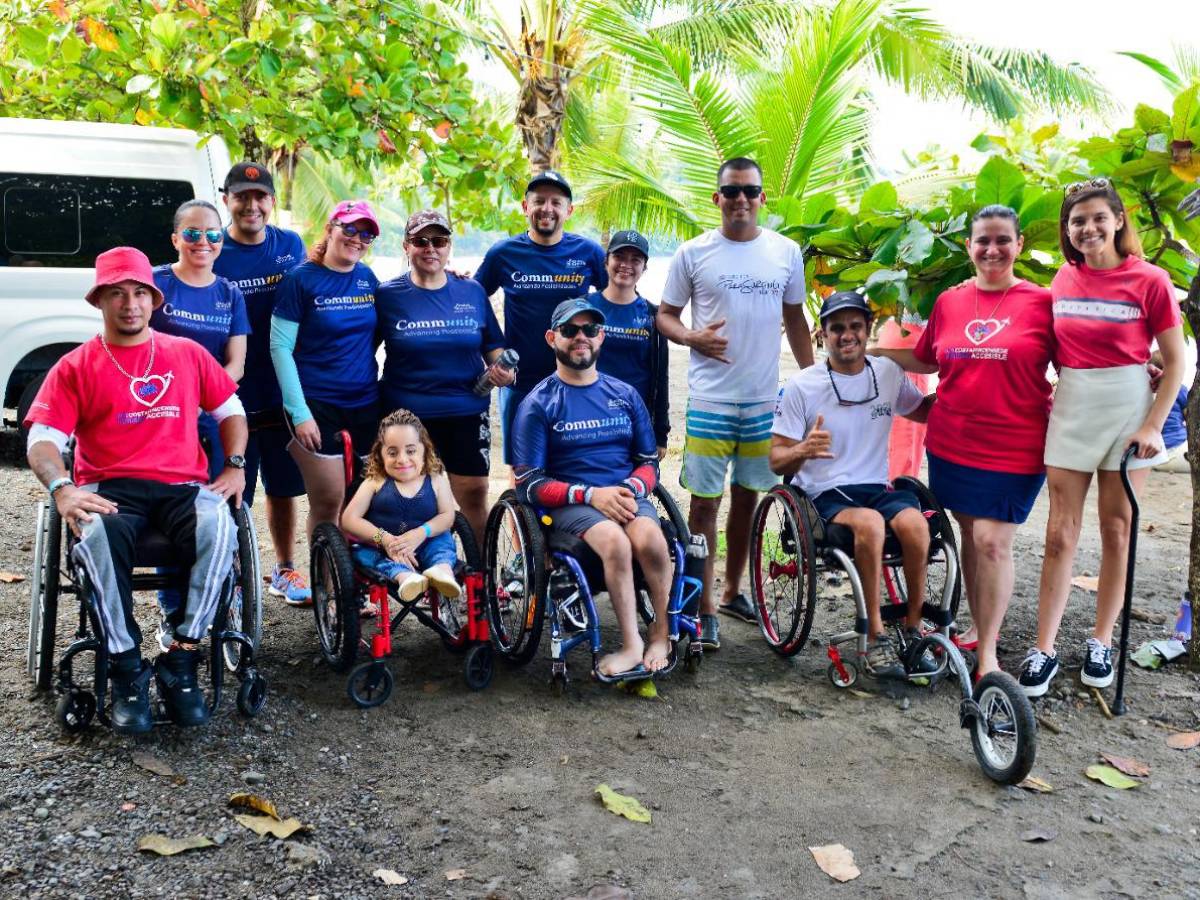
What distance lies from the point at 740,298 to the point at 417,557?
1.78 meters

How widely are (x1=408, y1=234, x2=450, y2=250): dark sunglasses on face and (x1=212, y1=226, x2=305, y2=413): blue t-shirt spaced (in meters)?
0.63

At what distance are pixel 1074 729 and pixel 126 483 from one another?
3.51 meters

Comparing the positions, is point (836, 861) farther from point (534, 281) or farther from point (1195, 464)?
point (534, 281)

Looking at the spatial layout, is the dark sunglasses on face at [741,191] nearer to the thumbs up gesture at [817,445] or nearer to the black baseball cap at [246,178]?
the thumbs up gesture at [817,445]

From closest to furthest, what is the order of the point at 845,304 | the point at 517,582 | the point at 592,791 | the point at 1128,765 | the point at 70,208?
the point at 592,791 < the point at 1128,765 < the point at 517,582 < the point at 845,304 < the point at 70,208

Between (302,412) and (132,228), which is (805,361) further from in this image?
(132,228)

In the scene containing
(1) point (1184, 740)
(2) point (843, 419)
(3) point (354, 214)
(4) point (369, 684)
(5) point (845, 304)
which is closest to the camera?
(1) point (1184, 740)

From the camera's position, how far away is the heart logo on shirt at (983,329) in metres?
4.25

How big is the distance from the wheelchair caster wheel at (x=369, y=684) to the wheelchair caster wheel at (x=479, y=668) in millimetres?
305

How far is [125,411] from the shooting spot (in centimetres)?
393

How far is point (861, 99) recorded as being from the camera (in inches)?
588

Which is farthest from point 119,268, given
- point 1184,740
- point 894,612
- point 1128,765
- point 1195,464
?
point 1195,464

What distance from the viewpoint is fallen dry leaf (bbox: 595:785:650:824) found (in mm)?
3387

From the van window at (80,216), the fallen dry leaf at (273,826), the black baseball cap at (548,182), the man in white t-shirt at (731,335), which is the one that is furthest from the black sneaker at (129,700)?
the van window at (80,216)
